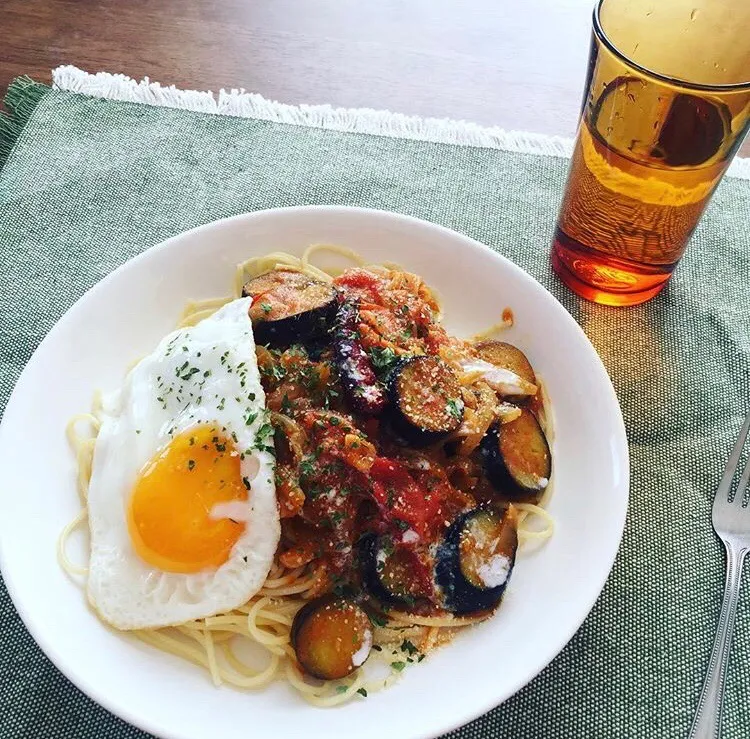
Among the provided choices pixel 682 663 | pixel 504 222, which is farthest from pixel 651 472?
pixel 504 222

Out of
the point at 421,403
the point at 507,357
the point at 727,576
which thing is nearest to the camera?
the point at 421,403

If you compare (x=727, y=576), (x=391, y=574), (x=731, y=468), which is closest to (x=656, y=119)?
(x=731, y=468)

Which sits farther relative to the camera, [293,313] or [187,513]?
[293,313]

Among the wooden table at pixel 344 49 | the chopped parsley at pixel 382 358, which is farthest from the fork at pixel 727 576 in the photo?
the wooden table at pixel 344 49

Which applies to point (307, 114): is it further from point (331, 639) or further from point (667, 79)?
point (331, 639)

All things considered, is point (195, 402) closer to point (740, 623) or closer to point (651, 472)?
point (651, 472)
